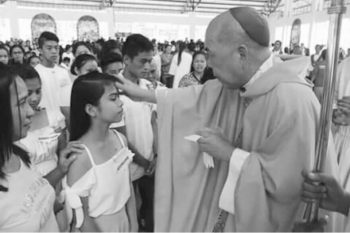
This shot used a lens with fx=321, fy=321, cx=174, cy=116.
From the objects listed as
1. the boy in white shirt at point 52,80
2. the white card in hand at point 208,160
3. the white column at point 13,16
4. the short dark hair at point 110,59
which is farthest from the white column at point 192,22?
the white card in hand at point 208,160

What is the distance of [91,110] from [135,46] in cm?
75

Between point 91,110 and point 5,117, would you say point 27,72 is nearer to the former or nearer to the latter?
point 91,110

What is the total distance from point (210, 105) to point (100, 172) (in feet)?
1.96

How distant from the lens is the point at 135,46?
218 cm

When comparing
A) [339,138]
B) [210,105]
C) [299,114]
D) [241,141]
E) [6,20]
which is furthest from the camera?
[6,20]

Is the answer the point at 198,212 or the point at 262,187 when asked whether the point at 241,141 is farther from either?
the point at 198,212

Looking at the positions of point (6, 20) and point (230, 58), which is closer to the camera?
point (230, 58)

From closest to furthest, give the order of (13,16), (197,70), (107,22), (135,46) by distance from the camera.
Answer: (135,46), (197,70), (13,16), (107,22)

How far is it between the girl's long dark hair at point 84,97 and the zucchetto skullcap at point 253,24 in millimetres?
746

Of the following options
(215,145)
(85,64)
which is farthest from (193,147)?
(85,64)

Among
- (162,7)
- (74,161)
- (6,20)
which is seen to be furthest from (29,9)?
(74,161)

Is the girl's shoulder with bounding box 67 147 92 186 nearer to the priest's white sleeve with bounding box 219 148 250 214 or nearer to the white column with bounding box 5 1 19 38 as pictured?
the priest's white sleeve with bounding box 219 148 250 214

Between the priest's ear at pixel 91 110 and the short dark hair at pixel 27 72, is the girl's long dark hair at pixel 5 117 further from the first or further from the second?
the short dark hair at pixel 27 72

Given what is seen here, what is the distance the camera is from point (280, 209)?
1176 millimetres
